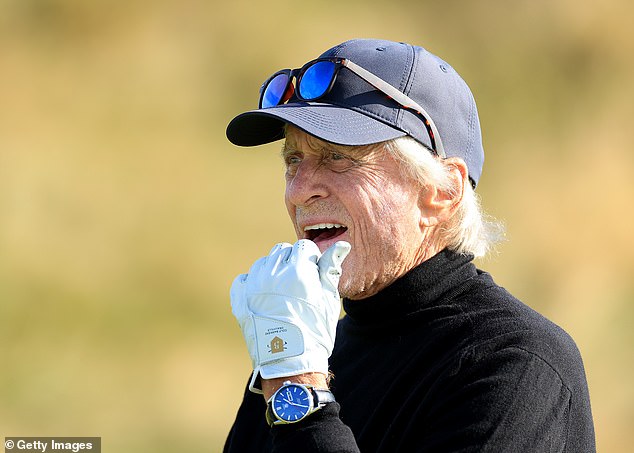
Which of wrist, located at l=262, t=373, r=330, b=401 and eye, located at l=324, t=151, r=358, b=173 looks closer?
wrist, located at l=262, t=373, r=330, b=401

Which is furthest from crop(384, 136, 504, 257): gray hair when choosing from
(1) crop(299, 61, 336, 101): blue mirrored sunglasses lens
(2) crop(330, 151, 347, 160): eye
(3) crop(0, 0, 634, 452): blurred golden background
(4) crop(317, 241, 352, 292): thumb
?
(3) crop(0, 0, 634, 452): blurred golden background

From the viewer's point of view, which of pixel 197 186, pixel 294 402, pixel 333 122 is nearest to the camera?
pixel 294 402

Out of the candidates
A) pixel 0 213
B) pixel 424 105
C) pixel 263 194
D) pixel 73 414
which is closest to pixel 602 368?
pixel 263 194

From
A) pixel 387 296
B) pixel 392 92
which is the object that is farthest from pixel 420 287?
pixel 392 92

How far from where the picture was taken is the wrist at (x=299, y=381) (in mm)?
1736

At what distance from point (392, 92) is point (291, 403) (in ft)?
2.48

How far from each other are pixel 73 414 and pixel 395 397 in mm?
4073

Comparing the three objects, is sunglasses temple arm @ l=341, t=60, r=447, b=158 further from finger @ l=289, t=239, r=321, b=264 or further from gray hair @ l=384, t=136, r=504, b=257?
finger @ l=289, t=239, r=321, b=264

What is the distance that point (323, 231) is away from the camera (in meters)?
2.14

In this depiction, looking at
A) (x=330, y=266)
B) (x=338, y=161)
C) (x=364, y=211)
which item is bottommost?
(x=330, y=266)

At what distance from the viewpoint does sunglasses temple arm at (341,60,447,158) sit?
2.03 m

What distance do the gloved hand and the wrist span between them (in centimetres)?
1

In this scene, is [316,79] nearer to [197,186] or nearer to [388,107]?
[388,107]

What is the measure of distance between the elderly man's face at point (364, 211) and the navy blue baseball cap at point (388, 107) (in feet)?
0.25
